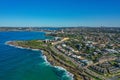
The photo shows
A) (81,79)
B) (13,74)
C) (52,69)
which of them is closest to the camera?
(81,79)

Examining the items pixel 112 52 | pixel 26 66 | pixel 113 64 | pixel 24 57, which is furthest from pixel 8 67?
pixel 112 52

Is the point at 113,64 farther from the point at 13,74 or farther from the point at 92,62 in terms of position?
the point at 13,74

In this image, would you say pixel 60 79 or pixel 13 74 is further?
pixel 13 74

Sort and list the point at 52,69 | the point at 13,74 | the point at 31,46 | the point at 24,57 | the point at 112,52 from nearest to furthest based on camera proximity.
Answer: the point at 13,74 < the point at 52,69 < the point at 24,57 < the point at 112,52 < the point at 31,46

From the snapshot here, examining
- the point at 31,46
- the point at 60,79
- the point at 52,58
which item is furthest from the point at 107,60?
the point at 31,46

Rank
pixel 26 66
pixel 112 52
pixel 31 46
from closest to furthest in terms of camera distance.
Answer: pixel 26 66, pixel 112 52, pixel 31 46

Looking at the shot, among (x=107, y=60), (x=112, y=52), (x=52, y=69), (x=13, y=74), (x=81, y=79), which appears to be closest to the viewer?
(x=81, y=79)

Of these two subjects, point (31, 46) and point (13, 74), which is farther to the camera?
point (31, 46)

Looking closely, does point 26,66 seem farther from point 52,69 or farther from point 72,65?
point 72,65
